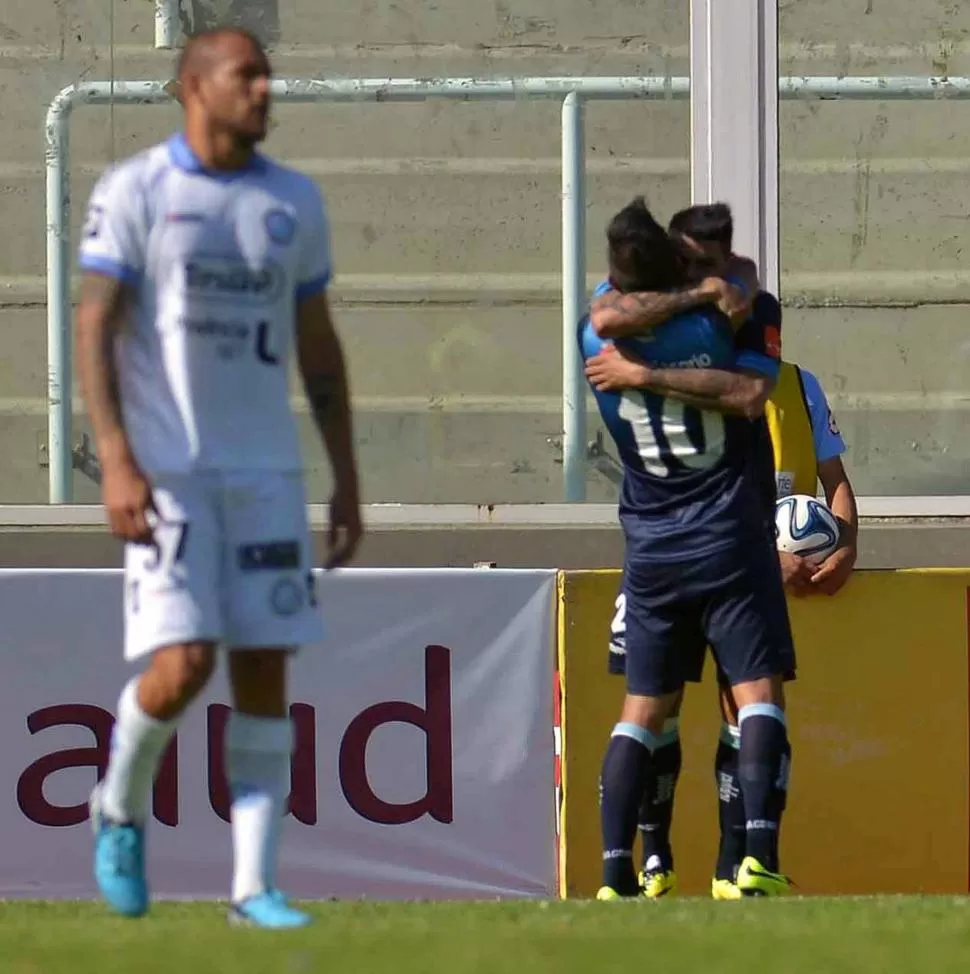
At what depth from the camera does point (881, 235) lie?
9664 millimetres

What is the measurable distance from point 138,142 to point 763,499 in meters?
4.17

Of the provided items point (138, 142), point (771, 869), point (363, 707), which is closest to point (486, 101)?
point (138, 142)

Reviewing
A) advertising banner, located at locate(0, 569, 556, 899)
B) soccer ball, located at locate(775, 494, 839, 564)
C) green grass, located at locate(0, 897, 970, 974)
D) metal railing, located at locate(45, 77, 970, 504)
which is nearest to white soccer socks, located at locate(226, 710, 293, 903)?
green grass, located at locate(0, 897, 970, 974)

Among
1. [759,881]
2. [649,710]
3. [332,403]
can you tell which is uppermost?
[332,403]

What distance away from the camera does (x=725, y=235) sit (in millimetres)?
6488

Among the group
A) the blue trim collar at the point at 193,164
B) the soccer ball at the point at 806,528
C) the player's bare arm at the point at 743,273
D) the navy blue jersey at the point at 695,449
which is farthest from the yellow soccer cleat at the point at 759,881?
the blue trim collar at the point at 193,164

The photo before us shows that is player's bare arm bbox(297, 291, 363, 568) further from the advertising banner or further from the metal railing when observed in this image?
the metal railing

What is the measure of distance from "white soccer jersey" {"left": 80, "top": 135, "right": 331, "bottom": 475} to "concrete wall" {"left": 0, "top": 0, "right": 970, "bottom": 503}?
5030 mm

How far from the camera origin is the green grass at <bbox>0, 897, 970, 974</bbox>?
3957mm

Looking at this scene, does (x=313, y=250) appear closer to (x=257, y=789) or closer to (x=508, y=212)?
(x=257, y=789)

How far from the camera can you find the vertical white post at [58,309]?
9578mm

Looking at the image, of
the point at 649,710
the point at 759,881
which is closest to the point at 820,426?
the point at 649,710

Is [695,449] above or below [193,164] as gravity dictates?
below

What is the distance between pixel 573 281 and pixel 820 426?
244cm
